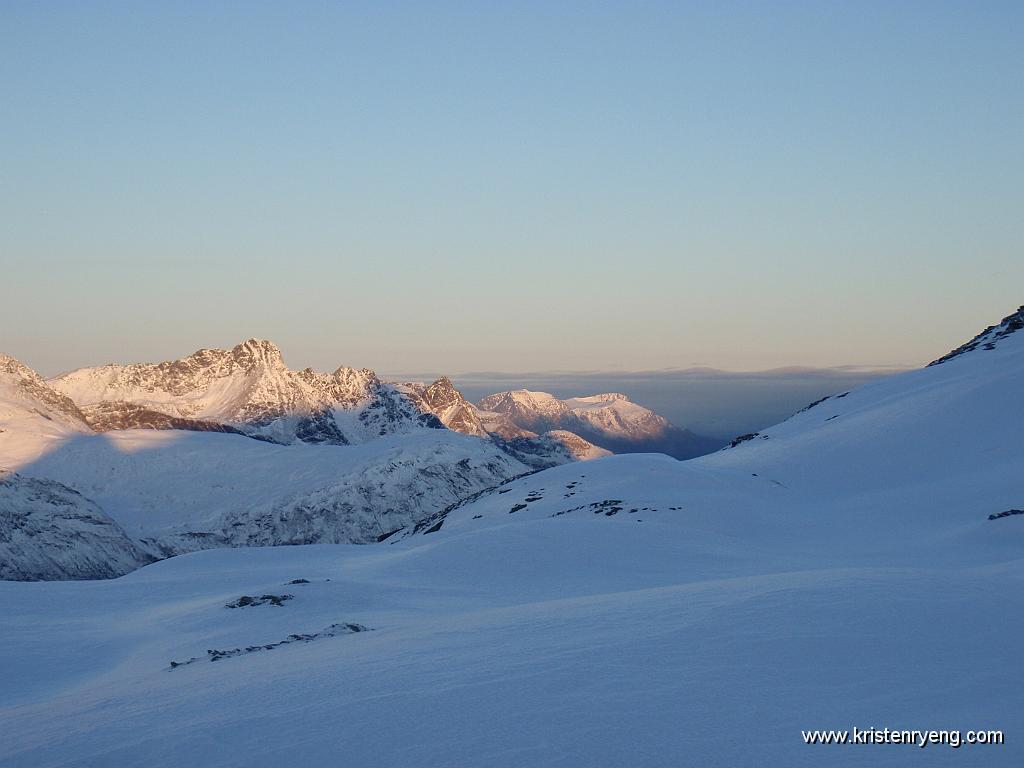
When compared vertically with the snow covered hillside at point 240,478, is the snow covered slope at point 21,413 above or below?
above

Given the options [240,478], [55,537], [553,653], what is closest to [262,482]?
[240,478]

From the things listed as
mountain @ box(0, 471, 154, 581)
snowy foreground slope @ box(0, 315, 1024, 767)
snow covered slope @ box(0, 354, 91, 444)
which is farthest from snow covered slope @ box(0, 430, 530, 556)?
snowy foreground slope @ box(0, 315, 1024, 767)

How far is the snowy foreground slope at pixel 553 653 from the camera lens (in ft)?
30.0

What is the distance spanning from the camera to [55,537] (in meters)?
99.5

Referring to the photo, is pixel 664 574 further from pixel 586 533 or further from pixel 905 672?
pixel 905 672

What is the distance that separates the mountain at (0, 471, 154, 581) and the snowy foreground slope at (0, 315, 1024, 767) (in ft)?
236

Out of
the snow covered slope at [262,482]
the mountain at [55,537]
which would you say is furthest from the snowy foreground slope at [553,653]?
the snow covered slope at [262,482]

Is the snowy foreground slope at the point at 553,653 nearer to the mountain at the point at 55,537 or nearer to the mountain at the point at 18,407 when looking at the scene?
the mountain at the point at 55,537

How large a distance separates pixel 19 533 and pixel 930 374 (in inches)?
3579

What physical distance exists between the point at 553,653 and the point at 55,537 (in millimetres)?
102226

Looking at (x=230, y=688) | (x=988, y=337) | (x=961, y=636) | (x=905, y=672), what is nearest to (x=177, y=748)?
(x=230, y=688)

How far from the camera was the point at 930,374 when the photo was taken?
66062 mm

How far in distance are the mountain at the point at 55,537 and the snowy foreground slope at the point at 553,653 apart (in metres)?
72.0

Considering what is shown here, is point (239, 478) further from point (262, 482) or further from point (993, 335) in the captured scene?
point (993, 335)
